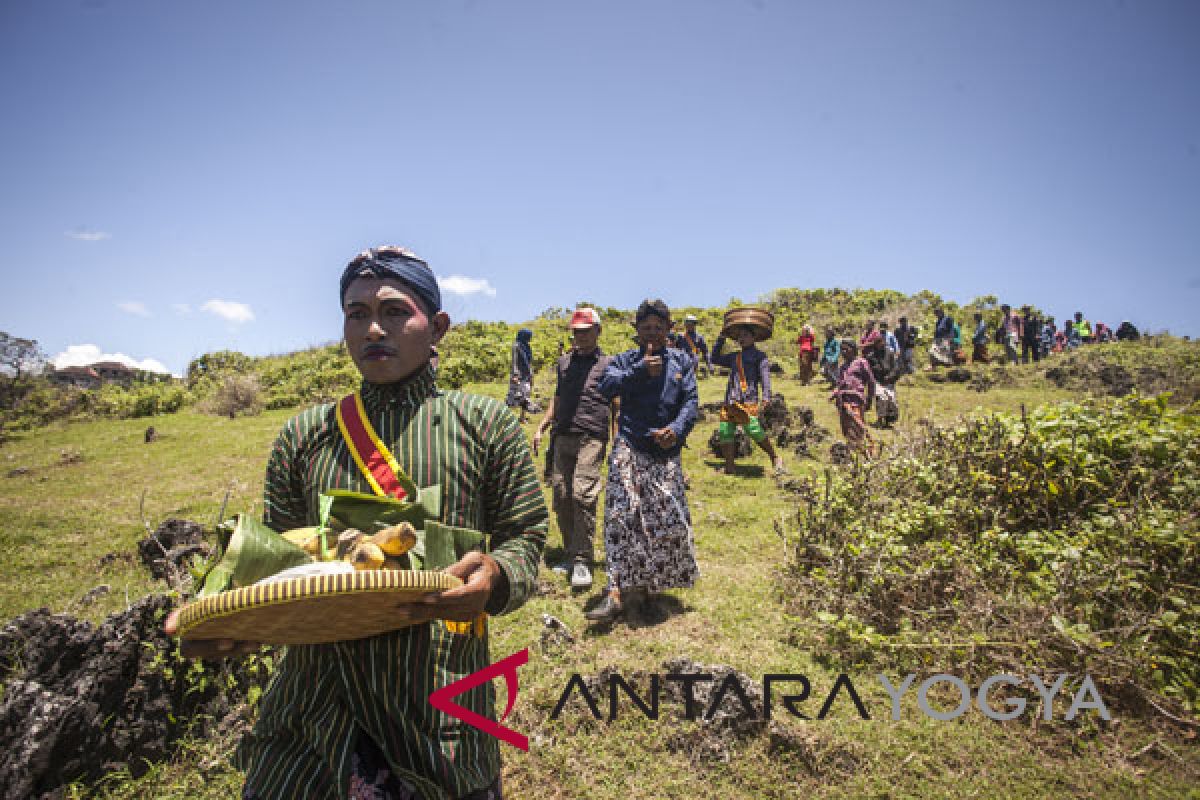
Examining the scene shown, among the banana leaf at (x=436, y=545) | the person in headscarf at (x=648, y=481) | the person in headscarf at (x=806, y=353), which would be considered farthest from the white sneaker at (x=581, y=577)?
the person in headscarf at (x=806, y=353)

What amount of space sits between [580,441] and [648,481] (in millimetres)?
999

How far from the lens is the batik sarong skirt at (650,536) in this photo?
4711 millimetres

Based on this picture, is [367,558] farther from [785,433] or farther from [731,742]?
[785,433]

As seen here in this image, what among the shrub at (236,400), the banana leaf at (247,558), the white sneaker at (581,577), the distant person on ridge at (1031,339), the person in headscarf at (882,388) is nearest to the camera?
the banana leaf at (247,558)

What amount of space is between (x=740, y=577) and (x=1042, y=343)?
21632 millimetres

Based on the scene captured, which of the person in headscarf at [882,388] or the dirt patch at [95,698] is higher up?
the person in headscarf at [882,388]

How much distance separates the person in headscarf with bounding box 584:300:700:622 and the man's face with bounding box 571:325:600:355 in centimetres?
71

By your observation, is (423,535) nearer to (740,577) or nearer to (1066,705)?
(1066,705)

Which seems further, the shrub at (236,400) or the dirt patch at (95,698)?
the shrub at (236,400)

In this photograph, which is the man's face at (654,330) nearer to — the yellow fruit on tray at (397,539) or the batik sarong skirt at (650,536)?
the batik sarong skirt at (650,536)

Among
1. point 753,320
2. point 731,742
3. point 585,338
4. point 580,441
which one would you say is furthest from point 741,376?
point 731,742

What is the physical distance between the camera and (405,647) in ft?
5.04

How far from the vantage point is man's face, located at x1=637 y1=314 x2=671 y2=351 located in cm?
→ 488

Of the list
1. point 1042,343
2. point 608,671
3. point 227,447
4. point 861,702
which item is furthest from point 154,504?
point 1042,343
